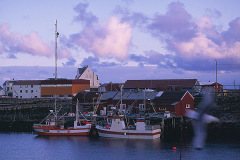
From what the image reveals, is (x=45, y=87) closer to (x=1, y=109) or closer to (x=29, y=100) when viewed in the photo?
(x=29, y=100)

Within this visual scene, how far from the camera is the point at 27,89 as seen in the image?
104312 mm

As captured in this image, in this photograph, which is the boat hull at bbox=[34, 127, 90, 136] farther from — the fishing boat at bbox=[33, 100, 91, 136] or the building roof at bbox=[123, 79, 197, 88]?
the building roof at bbox=[123, 79, 197, 88]

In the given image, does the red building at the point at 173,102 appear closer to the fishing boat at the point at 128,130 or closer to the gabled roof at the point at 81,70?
the fishing boat at the point at 128,130

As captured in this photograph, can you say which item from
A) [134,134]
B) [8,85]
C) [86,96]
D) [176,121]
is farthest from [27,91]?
[134,134]

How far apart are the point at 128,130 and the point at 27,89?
64517 millimetres

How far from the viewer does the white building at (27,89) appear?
102 meters

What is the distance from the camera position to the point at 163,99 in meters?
56.2

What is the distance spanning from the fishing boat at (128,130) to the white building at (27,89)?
57.5 m

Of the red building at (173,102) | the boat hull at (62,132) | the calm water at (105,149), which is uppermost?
the red building at (173,102)

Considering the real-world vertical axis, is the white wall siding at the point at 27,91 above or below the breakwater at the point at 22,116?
above

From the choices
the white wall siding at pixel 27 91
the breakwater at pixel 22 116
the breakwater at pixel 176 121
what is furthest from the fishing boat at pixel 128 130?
the white wall siding at pixel 27 91

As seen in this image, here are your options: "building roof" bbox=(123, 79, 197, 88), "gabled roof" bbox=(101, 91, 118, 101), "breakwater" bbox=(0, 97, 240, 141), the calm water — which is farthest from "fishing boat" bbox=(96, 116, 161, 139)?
"building roof" bbox=(123, 79, 197, 88)

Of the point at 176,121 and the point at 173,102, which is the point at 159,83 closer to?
the point at 173,102

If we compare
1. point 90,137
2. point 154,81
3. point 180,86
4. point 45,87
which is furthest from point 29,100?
point 90,137
